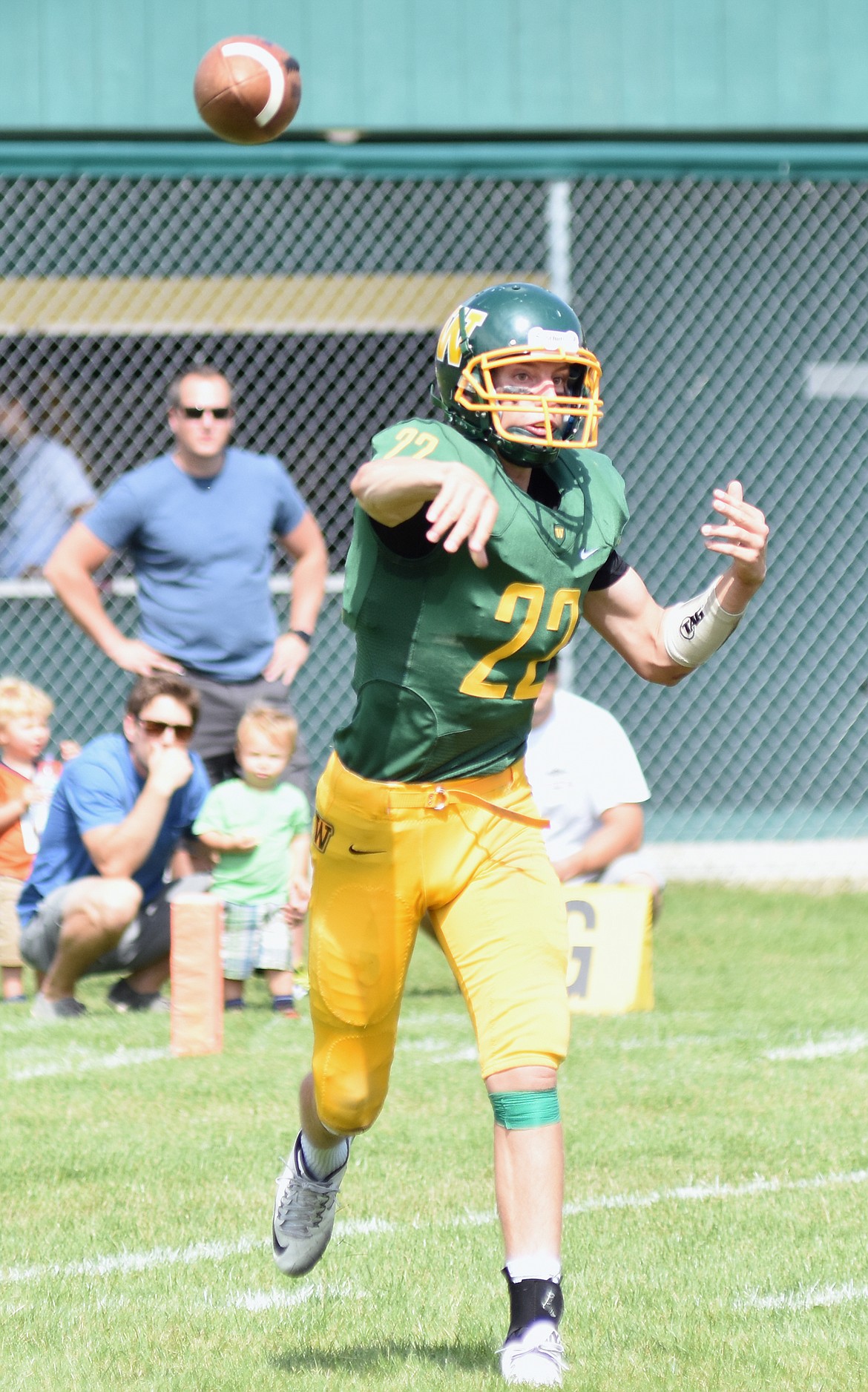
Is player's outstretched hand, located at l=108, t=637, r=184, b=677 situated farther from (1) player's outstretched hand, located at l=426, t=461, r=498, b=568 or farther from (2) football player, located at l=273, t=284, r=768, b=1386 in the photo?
(1) player's outstretched hand, located at l=426, t=461, r=498, b=568

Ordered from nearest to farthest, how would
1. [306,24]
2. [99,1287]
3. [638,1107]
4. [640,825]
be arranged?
1. [99,1287]
2. [638,1107]
3. [640,825]
4. [306,24]

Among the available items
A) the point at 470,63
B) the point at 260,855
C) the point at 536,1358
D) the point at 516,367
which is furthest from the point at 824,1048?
the point at 470,63

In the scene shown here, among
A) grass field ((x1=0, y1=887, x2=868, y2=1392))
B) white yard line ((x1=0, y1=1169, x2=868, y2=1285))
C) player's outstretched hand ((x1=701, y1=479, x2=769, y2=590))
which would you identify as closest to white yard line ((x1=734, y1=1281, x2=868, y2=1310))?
grass field ((x1=0, y1=887, x2=868, y2=1392))

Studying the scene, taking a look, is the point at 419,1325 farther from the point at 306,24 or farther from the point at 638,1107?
the point at 306,24

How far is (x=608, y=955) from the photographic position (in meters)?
6.88

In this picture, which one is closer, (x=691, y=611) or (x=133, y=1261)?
(x=691, y=611)

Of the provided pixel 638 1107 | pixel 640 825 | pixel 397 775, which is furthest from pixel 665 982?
pixel 397 775

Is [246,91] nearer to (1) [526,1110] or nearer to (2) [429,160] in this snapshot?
(1) [526,1110]

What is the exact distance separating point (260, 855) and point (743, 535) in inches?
155

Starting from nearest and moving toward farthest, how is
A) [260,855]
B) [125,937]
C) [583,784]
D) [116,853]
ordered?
1. [116,853]
2. [125,937]
3. [260,855]
4. [583,784]

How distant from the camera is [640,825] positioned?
733 centimetres

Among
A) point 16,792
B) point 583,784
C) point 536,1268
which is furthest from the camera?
point 16,792

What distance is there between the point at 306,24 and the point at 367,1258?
811 cm

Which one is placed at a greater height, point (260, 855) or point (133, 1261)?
point (133, 1261)
